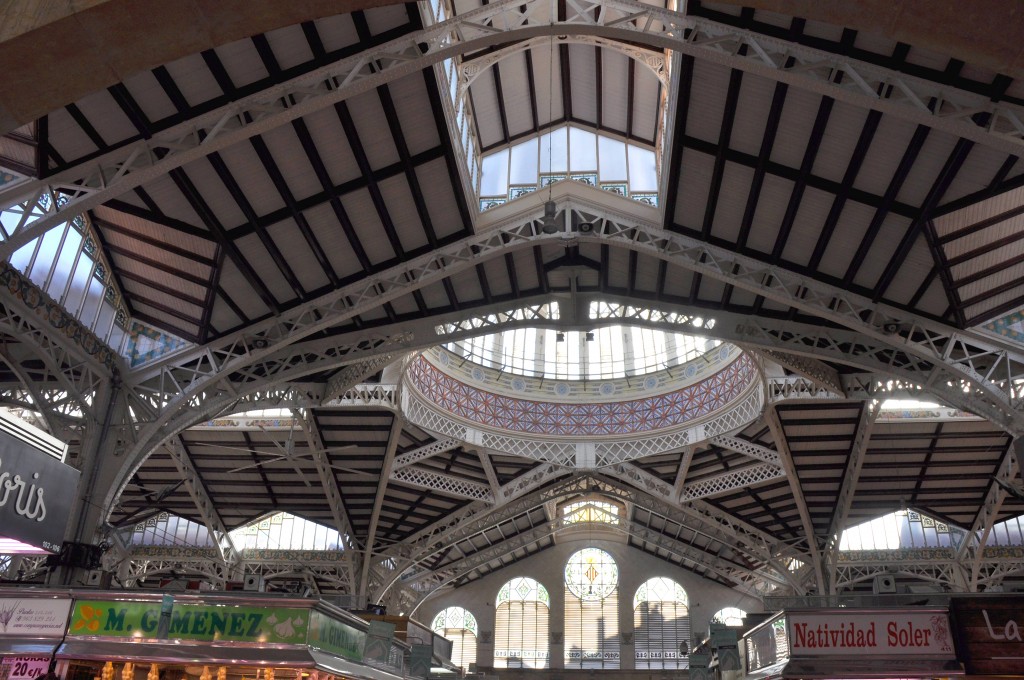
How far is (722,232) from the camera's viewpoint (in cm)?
1998

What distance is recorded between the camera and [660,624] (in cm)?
4675

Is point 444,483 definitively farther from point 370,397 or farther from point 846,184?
point 846,184

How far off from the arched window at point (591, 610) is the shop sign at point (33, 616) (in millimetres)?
37426

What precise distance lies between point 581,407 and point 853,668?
2423cm

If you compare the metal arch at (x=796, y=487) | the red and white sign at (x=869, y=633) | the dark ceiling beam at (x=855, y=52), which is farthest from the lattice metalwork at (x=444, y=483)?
the dark ceiling beam at (x=855, y=52)

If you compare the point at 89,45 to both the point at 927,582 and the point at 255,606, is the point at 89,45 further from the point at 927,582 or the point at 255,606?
the point at 927,582

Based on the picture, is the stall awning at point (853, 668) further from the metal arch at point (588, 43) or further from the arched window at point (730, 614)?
the arched window at point (730, 614)

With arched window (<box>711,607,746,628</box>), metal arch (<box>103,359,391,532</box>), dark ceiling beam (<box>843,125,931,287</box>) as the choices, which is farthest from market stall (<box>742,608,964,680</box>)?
arched window (<box>711,607,746,628</box>)

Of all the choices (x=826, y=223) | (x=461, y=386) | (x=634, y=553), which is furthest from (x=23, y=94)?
(x=634, y=553)

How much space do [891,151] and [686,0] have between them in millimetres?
5606

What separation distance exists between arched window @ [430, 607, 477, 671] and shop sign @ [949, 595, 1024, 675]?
3842cm

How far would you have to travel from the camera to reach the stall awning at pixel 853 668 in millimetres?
12250

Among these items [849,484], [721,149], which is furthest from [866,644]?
[849,484]

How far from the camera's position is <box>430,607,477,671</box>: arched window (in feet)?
154
